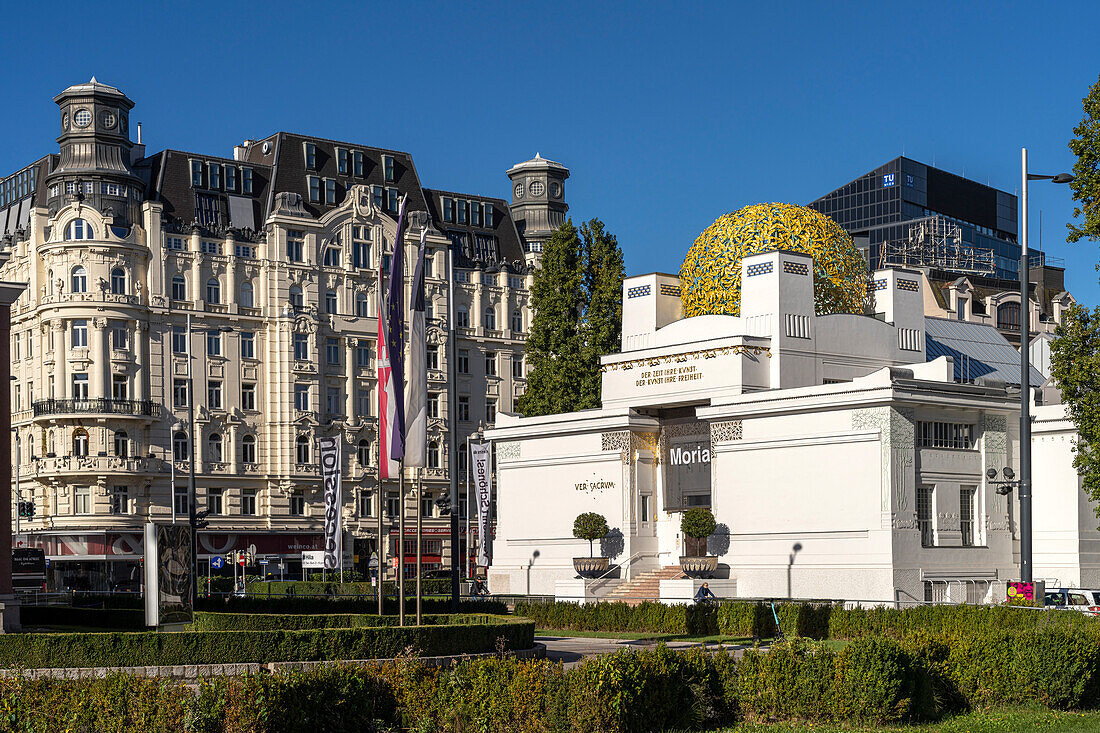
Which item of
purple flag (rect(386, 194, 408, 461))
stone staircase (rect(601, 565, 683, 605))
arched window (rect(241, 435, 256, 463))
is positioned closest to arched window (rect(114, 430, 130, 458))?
arched window (rect(241, 435, 256, 463))

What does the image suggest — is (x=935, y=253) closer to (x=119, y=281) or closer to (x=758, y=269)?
(x=758, y=269)

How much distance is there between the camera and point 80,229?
282 feet

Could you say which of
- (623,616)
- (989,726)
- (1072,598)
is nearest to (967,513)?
(1072,598)

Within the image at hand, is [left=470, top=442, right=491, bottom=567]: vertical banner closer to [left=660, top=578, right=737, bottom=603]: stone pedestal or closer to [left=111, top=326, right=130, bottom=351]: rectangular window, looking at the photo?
[left=660, top=578, right=737, bottom=603]: stone pedestal

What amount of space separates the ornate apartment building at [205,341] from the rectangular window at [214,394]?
0.21m

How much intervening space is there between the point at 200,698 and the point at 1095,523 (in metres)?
42.0

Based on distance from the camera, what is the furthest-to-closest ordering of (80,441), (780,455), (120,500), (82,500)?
(80,441)
(120,500)
(82,500)
(780,455)

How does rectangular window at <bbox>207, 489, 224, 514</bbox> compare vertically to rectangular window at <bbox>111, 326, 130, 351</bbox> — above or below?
below

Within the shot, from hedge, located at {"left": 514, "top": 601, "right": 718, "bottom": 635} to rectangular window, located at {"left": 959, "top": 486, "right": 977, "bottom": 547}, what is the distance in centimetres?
1353

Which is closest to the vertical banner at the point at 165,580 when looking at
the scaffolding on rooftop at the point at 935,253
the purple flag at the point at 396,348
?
the purple flag at the point at 396,348

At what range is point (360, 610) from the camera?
4075 cm

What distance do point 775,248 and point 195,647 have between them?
36.2 metres

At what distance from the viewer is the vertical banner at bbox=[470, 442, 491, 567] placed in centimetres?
6744

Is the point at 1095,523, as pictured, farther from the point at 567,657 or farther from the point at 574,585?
the point at 567,657
